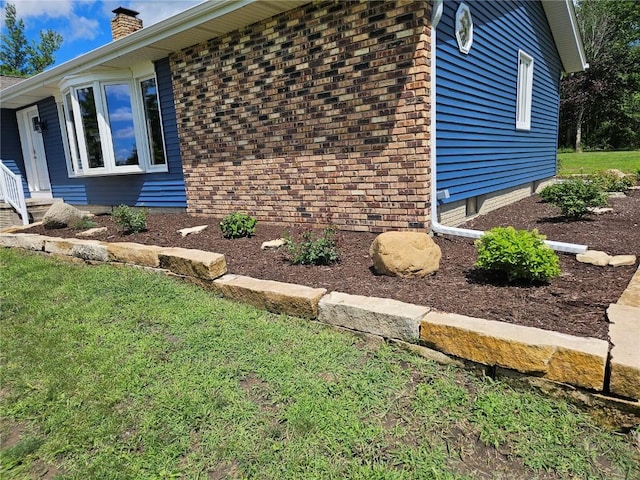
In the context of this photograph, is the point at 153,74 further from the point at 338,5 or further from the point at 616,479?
the point at 616,479

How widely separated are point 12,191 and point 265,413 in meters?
10.2

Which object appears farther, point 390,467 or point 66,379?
point 66,379

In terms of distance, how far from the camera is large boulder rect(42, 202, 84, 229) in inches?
276

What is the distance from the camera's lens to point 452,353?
7.45ft

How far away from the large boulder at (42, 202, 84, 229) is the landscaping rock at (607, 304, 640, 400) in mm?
7770

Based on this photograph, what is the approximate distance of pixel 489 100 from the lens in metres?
6.53

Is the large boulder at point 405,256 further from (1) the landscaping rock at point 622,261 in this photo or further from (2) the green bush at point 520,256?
(1) the landscaping rock at point 622,261

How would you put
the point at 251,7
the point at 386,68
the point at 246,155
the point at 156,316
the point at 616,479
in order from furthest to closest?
the point at 246,155 < the point at 251,7 < the point at 386,68 < the point at 156,316 < the point at 616,479

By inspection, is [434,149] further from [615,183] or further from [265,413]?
[615,183]

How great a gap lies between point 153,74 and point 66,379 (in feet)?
21.6

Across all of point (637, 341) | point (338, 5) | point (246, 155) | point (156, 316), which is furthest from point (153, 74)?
point (637, 341)

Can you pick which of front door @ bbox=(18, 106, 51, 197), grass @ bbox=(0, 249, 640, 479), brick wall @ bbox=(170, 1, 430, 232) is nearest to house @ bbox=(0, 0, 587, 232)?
brick wall @ bbox=(170, 1, 430, 232)

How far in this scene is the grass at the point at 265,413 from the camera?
1.70 metres

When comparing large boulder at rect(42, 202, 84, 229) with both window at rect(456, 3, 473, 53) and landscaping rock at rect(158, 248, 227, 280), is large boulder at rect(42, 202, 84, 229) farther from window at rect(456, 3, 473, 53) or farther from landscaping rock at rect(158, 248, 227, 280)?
window at rect(456, 3, 473, 53)
